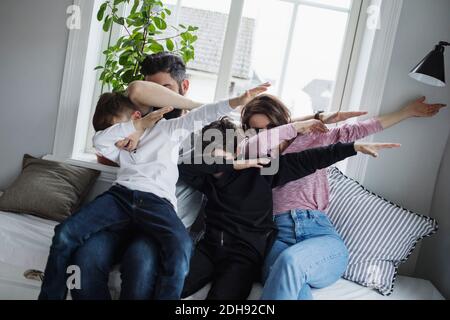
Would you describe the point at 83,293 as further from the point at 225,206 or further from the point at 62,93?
the point at 62,93

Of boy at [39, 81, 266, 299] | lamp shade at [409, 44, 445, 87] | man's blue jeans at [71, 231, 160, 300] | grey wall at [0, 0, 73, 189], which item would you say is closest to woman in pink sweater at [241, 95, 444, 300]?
lamp shade at [409, 44, 445, 87]

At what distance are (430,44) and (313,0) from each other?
2.25 feet

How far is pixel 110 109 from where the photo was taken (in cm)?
204

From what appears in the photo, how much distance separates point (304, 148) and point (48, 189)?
125cm

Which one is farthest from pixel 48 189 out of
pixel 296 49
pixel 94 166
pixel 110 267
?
pixel 296 49

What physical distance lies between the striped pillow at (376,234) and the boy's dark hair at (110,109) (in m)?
1.07

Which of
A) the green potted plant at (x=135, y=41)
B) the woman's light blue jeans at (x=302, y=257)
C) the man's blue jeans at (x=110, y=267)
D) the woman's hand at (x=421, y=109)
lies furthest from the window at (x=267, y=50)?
the man's blue jeans at (x=110, y=267)

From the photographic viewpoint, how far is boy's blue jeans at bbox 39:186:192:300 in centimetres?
170

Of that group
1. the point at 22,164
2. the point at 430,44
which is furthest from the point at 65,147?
the point at 430,44

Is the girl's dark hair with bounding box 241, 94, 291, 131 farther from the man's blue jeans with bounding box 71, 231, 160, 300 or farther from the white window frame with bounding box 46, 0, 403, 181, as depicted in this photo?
the man's blue jeans with bounding box 71, 231, 160, 300

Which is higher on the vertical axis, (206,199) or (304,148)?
(304,148)

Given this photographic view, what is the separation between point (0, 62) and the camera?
8.45 feet

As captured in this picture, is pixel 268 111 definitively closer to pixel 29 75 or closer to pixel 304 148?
pixel 304 148

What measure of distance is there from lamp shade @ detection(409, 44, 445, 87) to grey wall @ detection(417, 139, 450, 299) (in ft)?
1.25
